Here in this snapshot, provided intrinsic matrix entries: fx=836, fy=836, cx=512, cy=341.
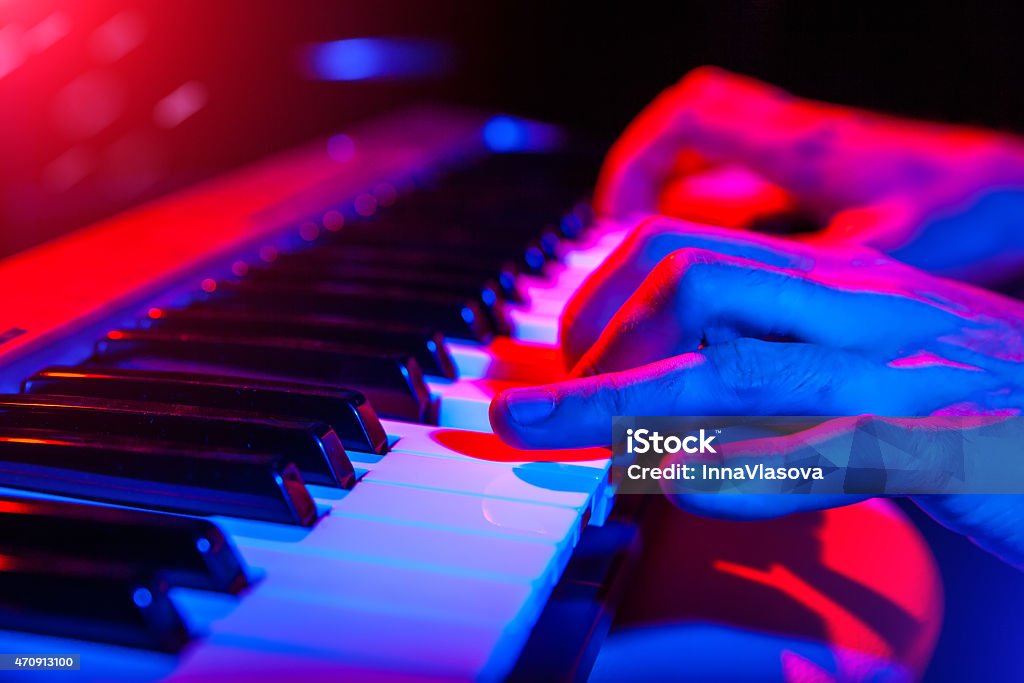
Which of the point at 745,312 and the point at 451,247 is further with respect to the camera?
the point at 451,247

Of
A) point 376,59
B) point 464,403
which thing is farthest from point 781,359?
point 376,59

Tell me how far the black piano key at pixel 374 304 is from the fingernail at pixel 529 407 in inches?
12.4

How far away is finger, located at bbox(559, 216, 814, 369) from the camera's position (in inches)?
34.4

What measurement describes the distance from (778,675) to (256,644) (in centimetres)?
47

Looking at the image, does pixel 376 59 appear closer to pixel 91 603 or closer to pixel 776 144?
pixel 776 144

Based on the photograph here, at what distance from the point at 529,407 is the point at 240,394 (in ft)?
0.91

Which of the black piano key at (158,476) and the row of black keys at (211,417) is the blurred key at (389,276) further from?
the black piano key at (158,476)

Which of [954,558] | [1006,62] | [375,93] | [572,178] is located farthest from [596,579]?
[375,93]

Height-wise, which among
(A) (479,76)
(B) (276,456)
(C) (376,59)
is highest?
(C) (376,59)

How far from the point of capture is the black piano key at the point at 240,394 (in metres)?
0.76

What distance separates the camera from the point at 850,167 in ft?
4.80

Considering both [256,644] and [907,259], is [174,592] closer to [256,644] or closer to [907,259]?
[256,644]

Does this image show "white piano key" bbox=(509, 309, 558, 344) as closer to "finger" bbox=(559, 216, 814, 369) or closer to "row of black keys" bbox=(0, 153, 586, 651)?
"row of black keys" bbox=(0, 153, 586, 651)

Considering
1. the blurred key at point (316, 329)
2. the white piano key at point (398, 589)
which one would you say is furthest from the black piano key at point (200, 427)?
the blurred key at point (316, 329)
